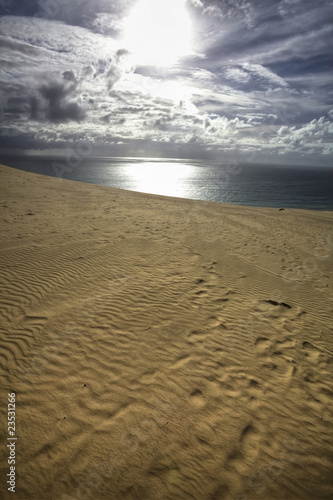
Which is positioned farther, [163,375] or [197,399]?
[163,375]

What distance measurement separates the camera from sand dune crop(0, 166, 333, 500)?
3.32m

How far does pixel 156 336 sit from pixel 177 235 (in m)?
9.02

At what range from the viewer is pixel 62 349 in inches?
202

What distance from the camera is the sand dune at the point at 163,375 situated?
3320 mm

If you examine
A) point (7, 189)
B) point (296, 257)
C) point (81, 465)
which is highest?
point (7, 189)

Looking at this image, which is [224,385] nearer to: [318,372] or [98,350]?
[318,372]

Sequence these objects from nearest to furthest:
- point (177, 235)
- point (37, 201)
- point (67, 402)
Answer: point (67, 402) → point (177, 235) → point (37, 201)

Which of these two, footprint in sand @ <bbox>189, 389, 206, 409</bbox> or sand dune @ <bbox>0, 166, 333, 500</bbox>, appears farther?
footprint in sand @ <bbox>189, 389, 206, 409</bbox>

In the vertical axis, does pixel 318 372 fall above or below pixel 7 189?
below

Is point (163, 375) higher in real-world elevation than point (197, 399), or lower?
higher

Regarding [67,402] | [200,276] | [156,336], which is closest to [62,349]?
[67,402]

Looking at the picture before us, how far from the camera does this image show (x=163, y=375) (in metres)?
4.72

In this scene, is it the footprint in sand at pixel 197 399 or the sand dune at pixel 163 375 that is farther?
the footprint in sand at pixel 197 399

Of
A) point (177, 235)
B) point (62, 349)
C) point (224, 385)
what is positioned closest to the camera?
point (224, 385)
